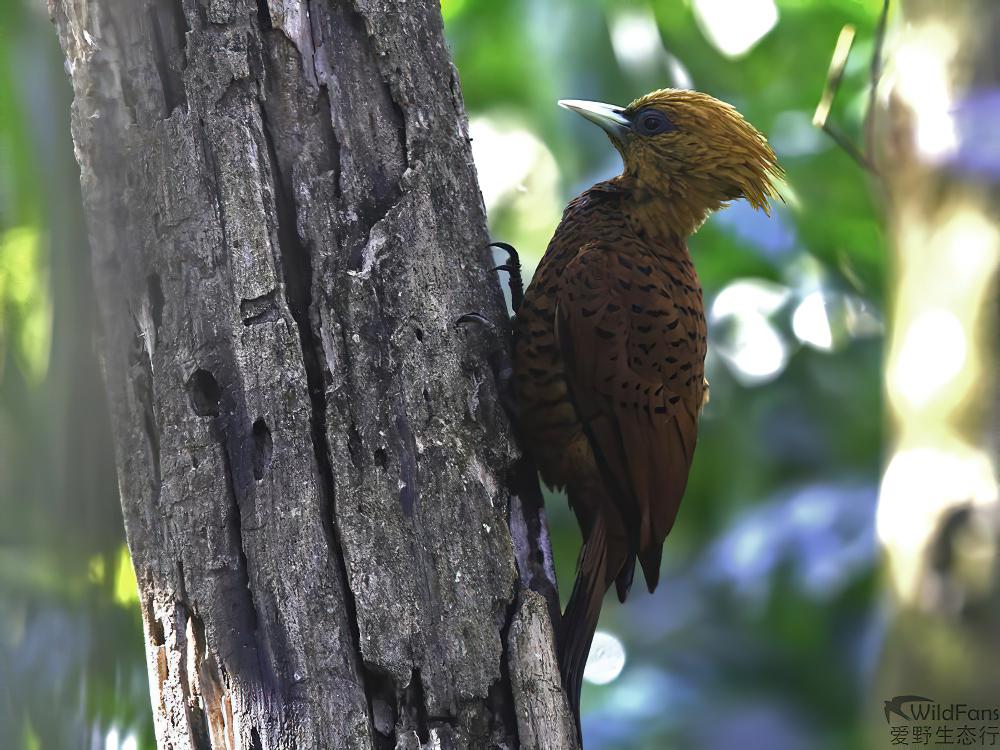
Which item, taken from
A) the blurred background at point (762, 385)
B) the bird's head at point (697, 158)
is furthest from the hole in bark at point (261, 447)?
the blurred background at point (762, 385)

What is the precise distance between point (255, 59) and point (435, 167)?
1.30 feet

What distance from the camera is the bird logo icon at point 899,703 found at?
2918 millimetres

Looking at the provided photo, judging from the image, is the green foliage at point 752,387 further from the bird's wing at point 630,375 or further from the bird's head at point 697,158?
the bird's wing at point 630,375

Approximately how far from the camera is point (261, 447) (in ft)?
5.63

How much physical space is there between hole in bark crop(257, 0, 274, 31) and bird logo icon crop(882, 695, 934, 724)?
97.4 inches

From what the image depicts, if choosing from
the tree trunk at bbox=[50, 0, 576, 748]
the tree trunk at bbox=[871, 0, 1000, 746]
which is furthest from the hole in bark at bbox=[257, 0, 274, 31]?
the tree trunk at bbox=[871, 0, 1000, 746]

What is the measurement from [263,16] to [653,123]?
1.18 metres

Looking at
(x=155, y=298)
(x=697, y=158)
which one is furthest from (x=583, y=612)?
(x=697, y=158)

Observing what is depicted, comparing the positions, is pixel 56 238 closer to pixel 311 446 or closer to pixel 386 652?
pixel 311 446

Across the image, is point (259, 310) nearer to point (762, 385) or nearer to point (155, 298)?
point (155, 298)

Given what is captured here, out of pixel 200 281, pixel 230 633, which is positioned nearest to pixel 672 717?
pixel 230 633

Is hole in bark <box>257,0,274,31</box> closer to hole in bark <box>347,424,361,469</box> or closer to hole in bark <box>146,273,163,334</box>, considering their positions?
hole in bark <box>146,273,163,334</box>

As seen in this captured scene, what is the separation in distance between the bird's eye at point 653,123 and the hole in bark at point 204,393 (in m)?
1.45

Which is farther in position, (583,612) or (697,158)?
(697,158)
